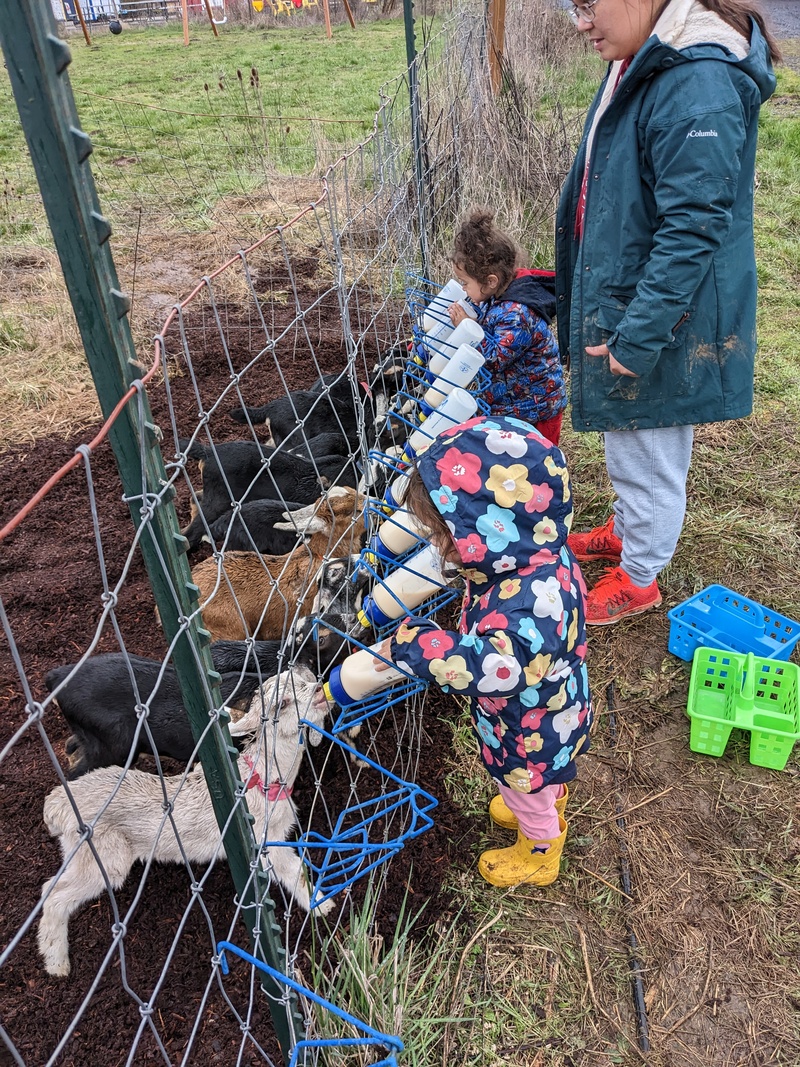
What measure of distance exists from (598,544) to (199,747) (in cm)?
282

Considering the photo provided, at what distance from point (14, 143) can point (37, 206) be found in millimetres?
3712

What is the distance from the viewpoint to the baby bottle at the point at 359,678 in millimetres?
2277

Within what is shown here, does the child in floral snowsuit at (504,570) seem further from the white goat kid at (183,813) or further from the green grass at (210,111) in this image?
the green grass at (210,111)

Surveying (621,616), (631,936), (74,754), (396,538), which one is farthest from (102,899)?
(621,616)

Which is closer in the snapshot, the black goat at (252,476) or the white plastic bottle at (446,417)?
the white plastic bottle at (446,417)

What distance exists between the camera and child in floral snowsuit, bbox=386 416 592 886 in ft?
6.77

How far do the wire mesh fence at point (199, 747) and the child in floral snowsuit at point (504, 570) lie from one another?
0.30 m

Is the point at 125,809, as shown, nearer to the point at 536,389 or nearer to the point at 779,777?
the point at 779,777

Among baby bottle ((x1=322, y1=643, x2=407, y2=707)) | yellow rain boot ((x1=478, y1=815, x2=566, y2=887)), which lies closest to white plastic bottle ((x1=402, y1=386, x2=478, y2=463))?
baby bottle ((x1=322, y1=643, x2=407, y2=707))

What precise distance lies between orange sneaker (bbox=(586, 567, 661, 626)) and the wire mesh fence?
0.77m

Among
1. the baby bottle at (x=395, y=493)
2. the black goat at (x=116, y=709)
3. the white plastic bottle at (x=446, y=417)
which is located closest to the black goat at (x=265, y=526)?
the baby bottle at (x=395, y=493)

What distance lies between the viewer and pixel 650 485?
10.4ft

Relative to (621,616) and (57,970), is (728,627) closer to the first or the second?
(621,616)

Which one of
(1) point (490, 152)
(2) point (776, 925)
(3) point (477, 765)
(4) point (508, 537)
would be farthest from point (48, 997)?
(1) point (490, 152)
